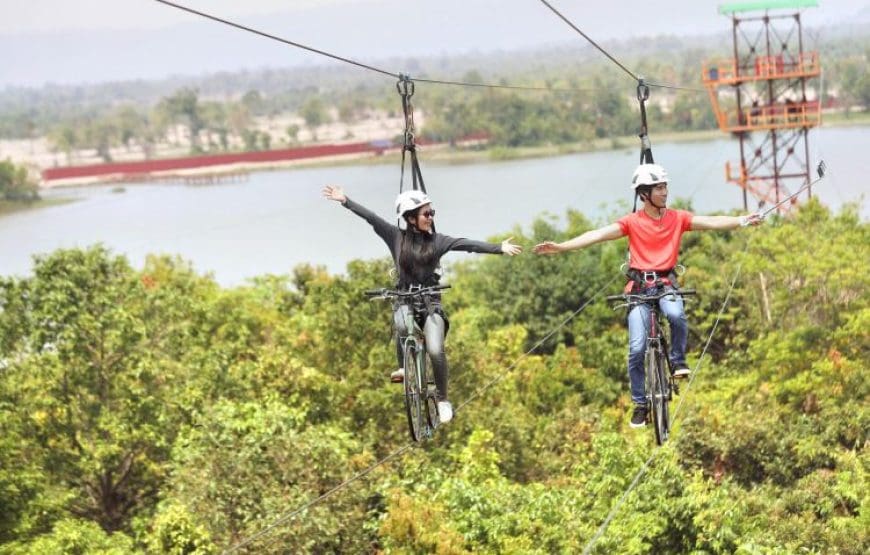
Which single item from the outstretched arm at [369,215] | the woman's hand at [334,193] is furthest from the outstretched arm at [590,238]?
the woman's hand at [334,193]

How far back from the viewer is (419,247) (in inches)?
390

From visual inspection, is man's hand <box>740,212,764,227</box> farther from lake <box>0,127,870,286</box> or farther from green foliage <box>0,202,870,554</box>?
lake <box>0,127,870,286</box>

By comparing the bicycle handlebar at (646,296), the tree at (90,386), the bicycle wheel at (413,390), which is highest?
the bicycle handlebar at (646,296)

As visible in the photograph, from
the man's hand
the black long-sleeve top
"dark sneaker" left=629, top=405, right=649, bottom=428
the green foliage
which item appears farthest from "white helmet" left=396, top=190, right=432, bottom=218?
the green foliage

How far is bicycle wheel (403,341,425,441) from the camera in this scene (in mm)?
10047

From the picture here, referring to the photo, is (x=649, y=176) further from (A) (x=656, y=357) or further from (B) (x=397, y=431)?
(B) (x=397, y=431)

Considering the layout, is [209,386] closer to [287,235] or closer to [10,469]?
[10,469]

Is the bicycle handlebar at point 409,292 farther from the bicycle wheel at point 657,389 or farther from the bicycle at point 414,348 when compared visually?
the bicycle wheel at point 657,389

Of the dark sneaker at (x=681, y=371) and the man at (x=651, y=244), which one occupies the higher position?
the man at (x=651, y=244)

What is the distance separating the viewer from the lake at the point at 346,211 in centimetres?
7106

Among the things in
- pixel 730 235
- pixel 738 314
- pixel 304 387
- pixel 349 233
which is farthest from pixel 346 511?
pixel 349 233

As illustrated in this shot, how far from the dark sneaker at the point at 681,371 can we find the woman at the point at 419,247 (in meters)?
1.49

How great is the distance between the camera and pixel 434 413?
10516 mm

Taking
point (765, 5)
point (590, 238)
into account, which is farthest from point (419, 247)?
point (765, 5)
